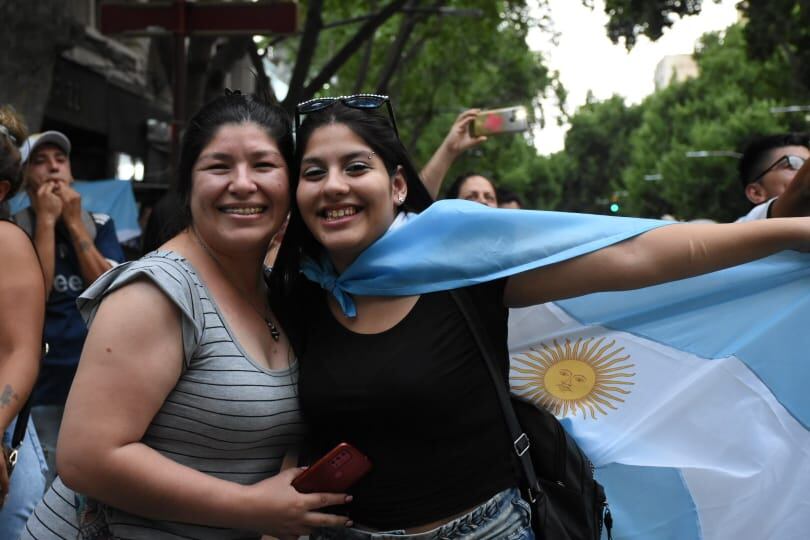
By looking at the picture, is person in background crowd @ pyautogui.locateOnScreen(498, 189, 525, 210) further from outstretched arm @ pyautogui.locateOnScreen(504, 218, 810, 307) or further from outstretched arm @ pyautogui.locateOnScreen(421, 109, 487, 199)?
outstretched arm @ pyautogui.locateOnScreen(504, 218, 810, 307)

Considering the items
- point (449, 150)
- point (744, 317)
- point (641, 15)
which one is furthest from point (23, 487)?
point (641, 15)

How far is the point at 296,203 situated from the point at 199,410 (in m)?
0.72

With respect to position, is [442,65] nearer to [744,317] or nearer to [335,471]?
[744,317]

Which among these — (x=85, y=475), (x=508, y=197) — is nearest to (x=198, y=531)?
(x=85, y=475)

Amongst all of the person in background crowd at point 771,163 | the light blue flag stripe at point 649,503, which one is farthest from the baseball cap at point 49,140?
the person in background crowd at point 771,163

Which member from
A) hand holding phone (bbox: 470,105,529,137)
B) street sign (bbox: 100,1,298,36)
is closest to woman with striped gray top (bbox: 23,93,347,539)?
hand holding phone (bbox: 470,105,529,137)

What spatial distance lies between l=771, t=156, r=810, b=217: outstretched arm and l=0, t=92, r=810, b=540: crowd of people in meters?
0.57

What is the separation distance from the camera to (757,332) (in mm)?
3006

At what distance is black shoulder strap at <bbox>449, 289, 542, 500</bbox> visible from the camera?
8.57 feet

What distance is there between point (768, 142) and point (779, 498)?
2.67 metres

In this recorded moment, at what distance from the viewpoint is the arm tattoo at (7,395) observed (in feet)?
9.43

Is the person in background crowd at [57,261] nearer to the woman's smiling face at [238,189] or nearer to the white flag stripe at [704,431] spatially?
the woman's smiling face at [238,189]

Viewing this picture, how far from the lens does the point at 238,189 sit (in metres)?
2.59

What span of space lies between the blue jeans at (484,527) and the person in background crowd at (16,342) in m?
0.99
